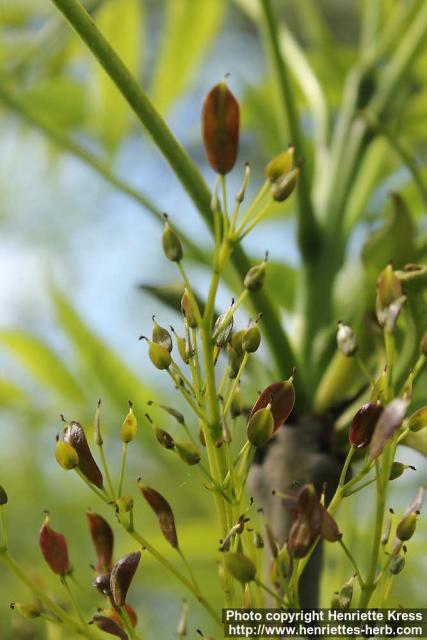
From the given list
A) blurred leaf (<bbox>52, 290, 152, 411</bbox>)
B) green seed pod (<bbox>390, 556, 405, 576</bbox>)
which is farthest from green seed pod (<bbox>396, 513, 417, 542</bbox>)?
blurred leaf (<bbox>52, 290, 152, 411</bbox>)

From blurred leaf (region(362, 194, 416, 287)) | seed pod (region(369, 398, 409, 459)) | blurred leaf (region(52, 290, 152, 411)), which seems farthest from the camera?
blurred leaf (region(52, 290, 152, 411))

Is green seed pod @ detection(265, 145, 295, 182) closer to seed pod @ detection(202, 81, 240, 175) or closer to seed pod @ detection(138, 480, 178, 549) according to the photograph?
seed pod @ detection(202, 81, 240, 175)

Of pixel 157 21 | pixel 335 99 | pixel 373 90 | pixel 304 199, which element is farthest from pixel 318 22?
pixel 157 21

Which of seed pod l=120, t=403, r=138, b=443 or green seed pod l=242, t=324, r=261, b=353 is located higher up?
green seed pod l=242, t=324, r=261, b=353

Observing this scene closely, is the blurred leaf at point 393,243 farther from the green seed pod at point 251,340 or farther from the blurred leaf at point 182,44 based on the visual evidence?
the blurred leaf at point 182,44

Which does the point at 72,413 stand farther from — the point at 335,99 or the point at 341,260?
the point at 335,99
